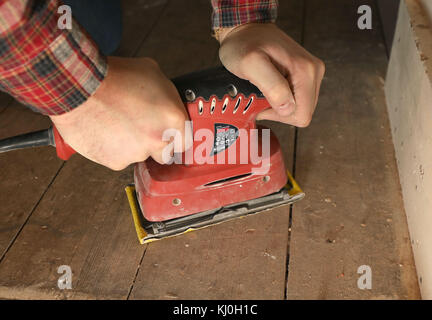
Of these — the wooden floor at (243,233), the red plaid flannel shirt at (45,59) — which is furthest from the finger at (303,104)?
the red plaid flannel shirt at (45,59)

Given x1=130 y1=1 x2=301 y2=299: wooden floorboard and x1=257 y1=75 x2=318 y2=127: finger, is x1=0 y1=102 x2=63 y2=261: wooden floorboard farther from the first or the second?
x1=257 y1=75 x2=318 y2=127: finger

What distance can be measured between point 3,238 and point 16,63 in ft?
1.98

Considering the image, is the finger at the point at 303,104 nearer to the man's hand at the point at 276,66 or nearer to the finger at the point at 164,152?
the man's hand at the point at 276,66

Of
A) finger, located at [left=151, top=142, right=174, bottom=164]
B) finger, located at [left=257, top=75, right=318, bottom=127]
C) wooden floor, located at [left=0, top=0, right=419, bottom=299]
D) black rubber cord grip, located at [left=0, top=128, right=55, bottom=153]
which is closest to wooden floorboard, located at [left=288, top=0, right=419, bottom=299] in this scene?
wooden floor, located at [left=0, top=0, right=419, bottom=299]

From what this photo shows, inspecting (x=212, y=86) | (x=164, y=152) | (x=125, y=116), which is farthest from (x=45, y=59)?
(x=212, y=86)

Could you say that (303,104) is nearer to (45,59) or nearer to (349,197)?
(349,197)

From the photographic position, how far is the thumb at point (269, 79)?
2.71 ft

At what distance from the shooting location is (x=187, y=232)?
42.2 inches

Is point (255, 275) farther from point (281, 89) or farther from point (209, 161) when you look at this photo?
point (281, 89)

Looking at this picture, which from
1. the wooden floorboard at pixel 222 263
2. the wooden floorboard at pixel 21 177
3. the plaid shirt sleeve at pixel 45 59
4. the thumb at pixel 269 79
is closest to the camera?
the plaid shirt sleeve at pixel 45 59

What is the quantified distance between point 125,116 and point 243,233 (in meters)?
0.47

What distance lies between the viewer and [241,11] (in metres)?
0.95

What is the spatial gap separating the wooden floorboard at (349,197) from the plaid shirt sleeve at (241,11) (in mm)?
443
